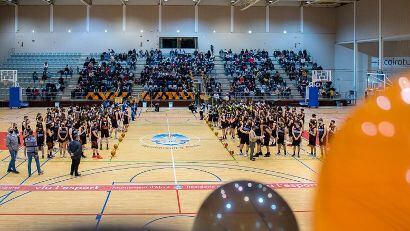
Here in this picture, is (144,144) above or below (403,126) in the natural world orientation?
below

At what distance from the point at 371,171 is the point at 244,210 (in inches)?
23.5

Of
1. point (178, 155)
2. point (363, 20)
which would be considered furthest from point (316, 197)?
point (363, 20)

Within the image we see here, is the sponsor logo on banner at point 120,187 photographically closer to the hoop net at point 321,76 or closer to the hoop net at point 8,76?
the hoop net at point 8,76

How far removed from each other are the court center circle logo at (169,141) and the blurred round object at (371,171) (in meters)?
22.2

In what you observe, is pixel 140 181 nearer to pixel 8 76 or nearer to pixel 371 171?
pixel 371 171

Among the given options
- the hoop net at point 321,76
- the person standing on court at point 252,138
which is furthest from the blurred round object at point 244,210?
the hoop net at point 321,76

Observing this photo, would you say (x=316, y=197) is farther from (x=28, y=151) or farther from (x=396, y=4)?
(x=396, y=4)

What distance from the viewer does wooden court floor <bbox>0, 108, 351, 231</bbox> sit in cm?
1196

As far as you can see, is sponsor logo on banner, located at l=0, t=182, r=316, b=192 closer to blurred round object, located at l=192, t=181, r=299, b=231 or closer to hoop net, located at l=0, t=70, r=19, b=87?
blurred round object, located at l=192, t=181, r=299, b=231

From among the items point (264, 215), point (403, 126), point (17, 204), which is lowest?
point (17, 204)

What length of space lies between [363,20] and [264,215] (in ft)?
168

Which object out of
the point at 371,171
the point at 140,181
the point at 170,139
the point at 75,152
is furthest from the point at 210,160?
the point at 371,171

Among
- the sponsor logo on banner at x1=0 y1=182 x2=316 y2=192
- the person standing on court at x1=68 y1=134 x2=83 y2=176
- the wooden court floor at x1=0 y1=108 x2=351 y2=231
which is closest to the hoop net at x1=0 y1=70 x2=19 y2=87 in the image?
the wooden court floor at x1=0 y1=108 x2=351 y2=231

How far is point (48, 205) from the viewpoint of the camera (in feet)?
42.2
